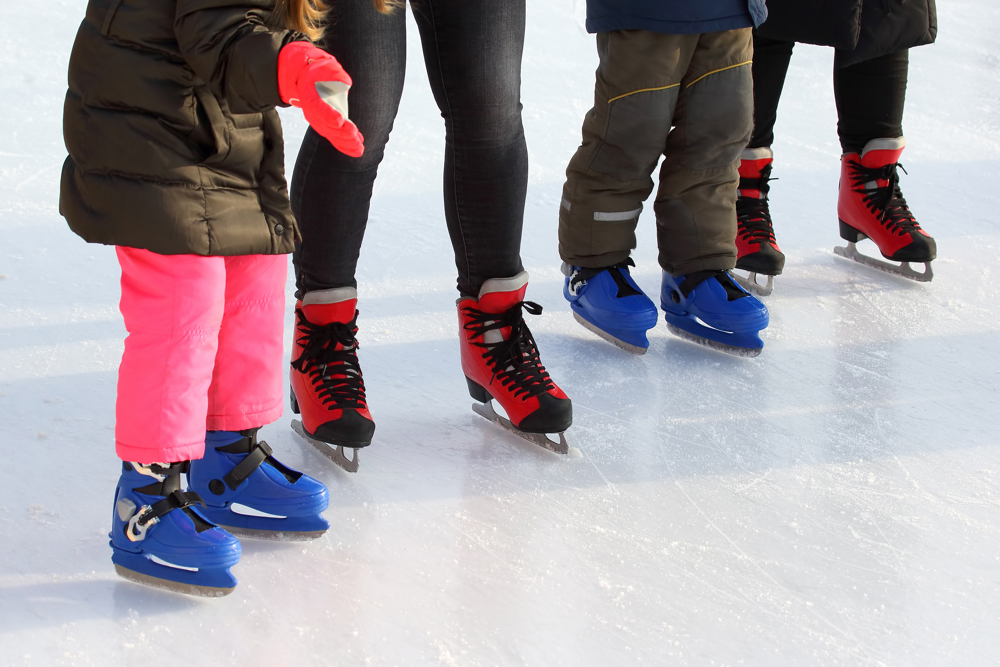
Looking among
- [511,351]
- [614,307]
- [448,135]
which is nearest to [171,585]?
[511,351]

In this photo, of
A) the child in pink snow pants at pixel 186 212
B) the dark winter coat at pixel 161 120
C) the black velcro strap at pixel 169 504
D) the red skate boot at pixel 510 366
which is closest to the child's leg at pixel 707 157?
A: the red skate boot at pixel 510 366

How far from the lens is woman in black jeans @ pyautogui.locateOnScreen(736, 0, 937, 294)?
72.7 inches

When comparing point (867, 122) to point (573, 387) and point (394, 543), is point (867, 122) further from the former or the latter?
point (394, 543)

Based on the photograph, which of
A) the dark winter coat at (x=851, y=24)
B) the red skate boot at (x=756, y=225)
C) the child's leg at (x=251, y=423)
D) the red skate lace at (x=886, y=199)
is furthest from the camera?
the red skate lace at (x=886, y=199)

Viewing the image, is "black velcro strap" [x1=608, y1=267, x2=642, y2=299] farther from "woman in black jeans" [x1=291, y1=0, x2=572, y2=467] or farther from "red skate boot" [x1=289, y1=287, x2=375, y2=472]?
"red skate boot" [x1=289, y1=287, x2=375, y2=472]

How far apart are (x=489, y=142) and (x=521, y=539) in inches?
21.4

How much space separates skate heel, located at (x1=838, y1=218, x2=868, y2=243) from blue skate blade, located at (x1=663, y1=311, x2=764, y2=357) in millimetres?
602

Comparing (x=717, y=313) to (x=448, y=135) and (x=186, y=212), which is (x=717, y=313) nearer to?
(x=448, y=135)

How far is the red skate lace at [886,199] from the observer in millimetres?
2053

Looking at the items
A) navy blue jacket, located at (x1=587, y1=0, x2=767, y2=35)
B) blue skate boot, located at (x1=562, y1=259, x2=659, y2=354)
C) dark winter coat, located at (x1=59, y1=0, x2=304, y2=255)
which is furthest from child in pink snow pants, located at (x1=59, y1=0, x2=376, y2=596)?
blue skate boot, located at (x1=562, y1=259, x2=659, y2=354)

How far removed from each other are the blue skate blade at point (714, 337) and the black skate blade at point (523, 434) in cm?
46

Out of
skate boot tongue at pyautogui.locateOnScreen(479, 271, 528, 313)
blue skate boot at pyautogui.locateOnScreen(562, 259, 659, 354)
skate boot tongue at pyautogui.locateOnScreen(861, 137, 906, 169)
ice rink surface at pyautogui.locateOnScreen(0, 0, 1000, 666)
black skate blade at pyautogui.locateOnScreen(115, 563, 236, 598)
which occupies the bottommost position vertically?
ice rink surface at pyautogui.locateOnScreen(0, 0, 1000, 666)

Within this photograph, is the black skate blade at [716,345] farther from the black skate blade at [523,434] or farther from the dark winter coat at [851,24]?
the dark winter coat at [851,24]

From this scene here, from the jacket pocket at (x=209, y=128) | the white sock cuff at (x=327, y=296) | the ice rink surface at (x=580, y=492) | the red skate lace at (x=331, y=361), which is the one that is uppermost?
the jacket pocket at (x=209, y=128)
